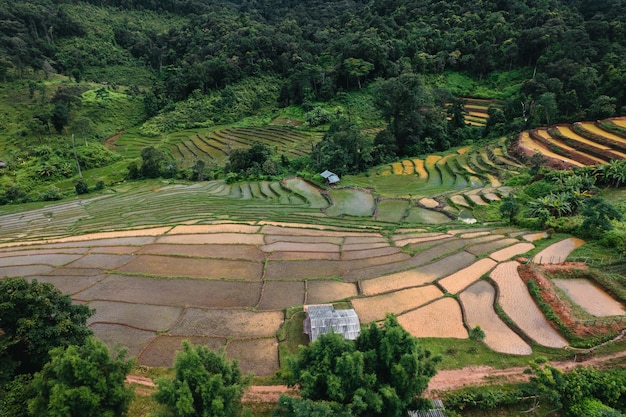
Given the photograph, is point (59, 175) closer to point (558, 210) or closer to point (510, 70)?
point (558, 210)

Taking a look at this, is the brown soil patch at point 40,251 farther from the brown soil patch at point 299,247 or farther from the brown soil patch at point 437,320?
the brown soil patch at point 437,320

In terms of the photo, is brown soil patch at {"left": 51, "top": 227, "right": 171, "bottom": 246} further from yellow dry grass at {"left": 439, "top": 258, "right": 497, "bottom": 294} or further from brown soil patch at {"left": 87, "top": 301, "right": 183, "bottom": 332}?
yellow dry grass at {"left": 439, "top": 258, "right": 497, "bottom": 294}

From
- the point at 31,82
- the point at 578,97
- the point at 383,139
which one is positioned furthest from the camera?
the point at 31,82

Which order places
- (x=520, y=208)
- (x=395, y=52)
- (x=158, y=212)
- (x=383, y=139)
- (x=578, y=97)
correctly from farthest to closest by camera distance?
(x=395, y=52), (x=383, y=139), (x=578, y=97), (x=158, y=212), (x=520, y=208)

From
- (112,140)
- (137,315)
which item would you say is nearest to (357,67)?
(112,140)

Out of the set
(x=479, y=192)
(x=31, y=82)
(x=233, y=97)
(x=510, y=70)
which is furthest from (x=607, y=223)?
(x=31, y=82)

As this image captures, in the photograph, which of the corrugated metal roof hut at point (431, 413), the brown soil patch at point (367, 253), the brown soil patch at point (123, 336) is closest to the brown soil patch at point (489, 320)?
the corrugated metal roof hut at point (431, 413)

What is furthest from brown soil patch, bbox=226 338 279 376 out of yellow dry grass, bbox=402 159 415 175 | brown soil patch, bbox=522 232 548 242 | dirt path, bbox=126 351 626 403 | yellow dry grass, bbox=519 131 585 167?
yellow dry grass, bbox=519 131 585 167

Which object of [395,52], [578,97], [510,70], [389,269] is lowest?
[389,269]
